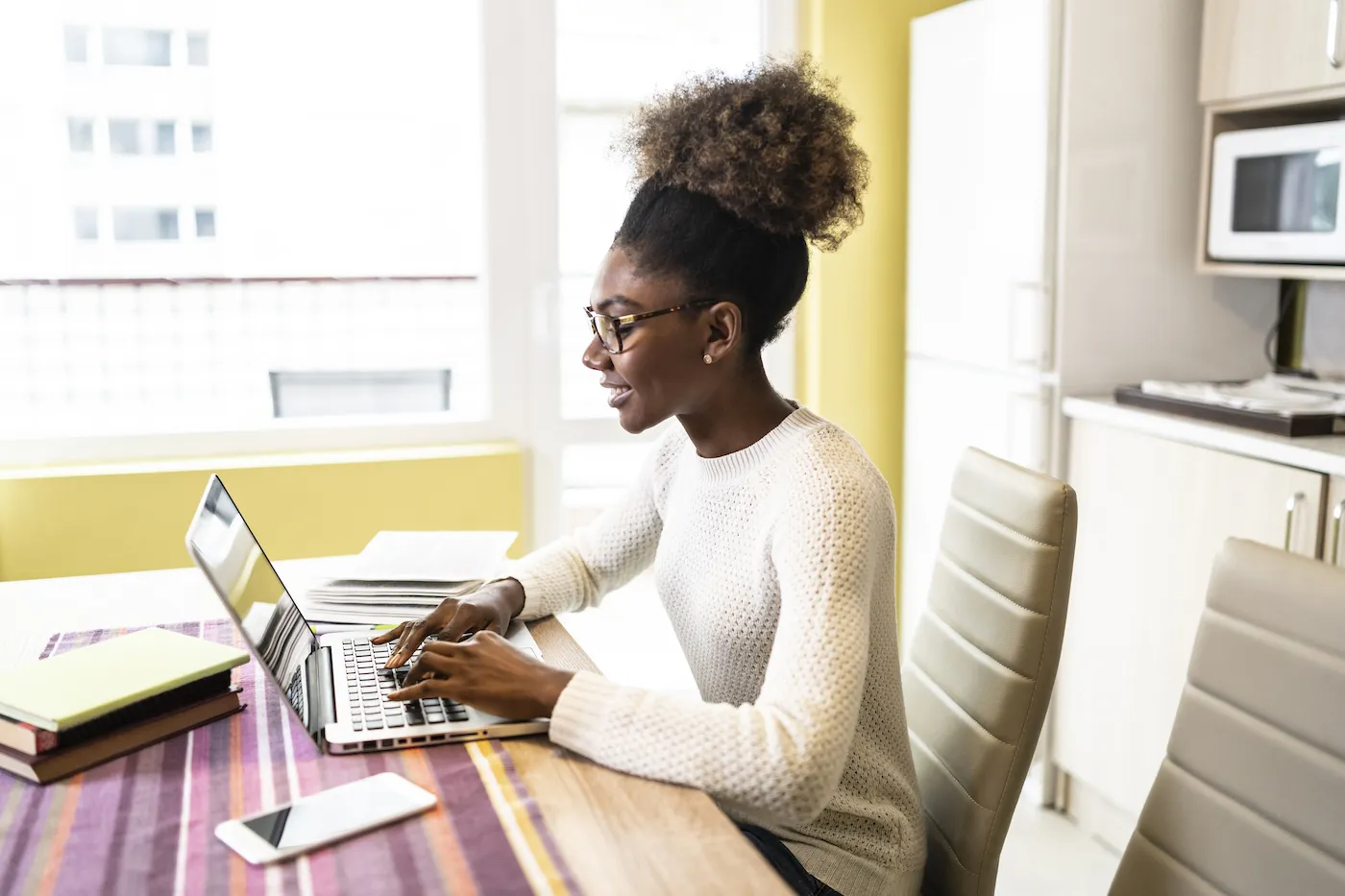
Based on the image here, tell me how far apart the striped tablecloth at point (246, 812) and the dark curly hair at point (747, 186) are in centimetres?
56

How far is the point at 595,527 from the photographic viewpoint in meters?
1.71

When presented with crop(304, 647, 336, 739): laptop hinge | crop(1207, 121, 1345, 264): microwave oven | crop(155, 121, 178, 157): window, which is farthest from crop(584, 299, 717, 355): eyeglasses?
crop(155, 121, 178, 157): window

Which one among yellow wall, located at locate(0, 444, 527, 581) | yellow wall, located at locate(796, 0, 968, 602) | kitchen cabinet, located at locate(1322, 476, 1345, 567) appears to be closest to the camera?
kitchen cabinet, located at locate(1322, 476, 1345, 567)

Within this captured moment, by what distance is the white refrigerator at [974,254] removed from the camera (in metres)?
2.58

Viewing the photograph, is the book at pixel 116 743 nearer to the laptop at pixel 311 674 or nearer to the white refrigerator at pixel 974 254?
the laptop at pixel 311 674

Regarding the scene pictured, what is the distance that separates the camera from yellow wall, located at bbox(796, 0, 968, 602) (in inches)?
121

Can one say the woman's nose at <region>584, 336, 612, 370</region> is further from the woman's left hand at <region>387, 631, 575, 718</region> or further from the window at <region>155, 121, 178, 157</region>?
the window at <region>155, 121, 178, 157</region>

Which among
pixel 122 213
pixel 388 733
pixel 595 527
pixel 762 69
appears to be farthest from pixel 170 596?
pixel 122 213

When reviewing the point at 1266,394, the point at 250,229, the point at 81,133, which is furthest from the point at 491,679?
the point at 81,133

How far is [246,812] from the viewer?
1013mm

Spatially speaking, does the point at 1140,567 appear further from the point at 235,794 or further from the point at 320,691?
the point at 235,794

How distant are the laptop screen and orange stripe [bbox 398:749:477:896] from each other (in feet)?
0.47

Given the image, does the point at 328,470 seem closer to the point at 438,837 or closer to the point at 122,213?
the point at 122,213

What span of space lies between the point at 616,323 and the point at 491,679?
0.43 meters
